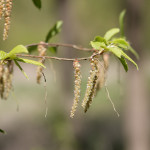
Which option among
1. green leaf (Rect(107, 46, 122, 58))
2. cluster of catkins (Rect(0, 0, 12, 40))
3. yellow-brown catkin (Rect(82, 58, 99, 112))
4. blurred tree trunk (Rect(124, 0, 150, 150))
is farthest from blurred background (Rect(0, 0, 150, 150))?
green leaf (Rect(107, 46, 122, 58))

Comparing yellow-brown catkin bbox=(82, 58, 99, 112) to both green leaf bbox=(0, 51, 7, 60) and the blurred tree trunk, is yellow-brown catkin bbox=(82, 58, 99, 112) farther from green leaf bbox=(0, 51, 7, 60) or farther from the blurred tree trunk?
the blurred tree trunk

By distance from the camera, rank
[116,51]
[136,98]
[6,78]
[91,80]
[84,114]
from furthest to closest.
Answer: [84,114], [136,98], [6,78], [91,80], [116,51]

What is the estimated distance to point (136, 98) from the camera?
16.1 feet

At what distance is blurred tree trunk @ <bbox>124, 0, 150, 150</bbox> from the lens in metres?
4.59

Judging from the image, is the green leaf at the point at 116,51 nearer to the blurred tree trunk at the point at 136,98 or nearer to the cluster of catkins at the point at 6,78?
the cluster of catkins at the point at 6,78

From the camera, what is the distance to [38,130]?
8430 mm

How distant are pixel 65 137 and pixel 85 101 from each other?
586 cm

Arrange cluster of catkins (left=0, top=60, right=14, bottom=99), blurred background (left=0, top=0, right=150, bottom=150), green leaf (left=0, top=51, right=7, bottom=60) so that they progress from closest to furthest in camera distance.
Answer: green leaf (left=0, top=51, right=7, bottom=60), cluster of catkins (left=0, top=60, right=14, bottom=99), blurred background (left=0, top=0, right=150, bottom=150)

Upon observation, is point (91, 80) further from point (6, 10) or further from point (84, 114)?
point (84, 114)

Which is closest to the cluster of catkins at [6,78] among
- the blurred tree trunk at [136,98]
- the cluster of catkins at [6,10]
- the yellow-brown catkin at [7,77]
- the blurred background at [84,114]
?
the yellow-brown catkin at [7,77]

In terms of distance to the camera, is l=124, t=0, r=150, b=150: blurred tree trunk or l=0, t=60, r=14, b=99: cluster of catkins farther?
l=124, t=0, r=150, b=150: blurred tree trunk

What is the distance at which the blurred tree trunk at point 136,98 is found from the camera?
4.59 m

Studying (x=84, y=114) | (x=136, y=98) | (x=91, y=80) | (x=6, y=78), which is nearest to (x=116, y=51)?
(x=91, y=80)

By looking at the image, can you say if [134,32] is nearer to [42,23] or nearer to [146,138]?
[146,138]
